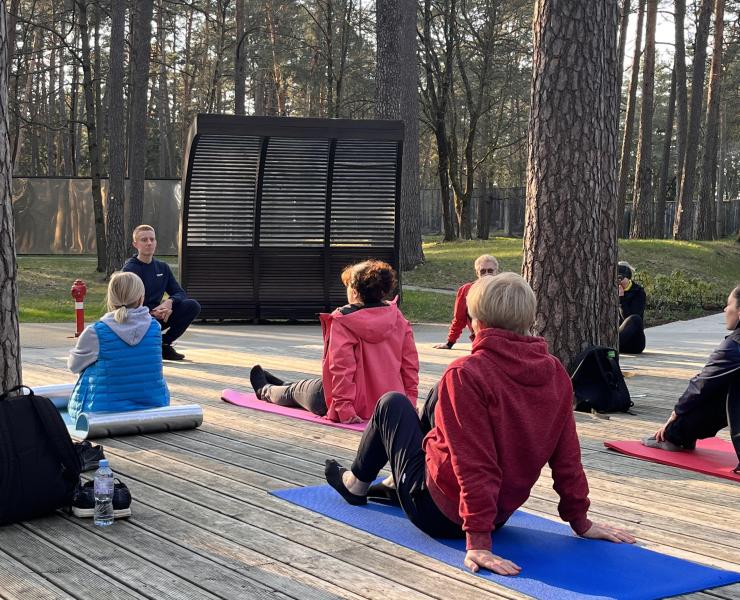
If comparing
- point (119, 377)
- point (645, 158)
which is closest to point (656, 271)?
point (645, 158)

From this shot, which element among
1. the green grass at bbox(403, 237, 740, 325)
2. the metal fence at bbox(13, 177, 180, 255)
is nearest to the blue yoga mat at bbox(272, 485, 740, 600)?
the green grass at bbox(403, 237, 740, 325)

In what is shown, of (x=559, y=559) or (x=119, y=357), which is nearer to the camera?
(x=559, y=559)

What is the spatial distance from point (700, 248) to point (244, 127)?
52.3 ft

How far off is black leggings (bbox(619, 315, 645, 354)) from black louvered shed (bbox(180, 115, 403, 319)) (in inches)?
172

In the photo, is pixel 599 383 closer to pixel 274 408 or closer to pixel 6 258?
pixel 274 408

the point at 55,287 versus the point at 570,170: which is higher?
the point at 570,170

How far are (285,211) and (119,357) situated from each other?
930cm

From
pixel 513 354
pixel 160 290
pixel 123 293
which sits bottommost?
pixel 160 290

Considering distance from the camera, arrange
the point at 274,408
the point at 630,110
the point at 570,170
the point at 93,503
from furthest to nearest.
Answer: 1. the point at 630,110
2. the point at 570,170
3. the point at 274,408
4. the point at 93,503

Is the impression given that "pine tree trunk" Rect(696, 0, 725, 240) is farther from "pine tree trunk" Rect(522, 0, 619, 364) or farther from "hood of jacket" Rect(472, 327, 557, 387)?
"hood of jacket" Rect(472, 327, 557, 387)

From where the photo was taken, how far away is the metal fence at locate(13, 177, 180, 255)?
116 feet

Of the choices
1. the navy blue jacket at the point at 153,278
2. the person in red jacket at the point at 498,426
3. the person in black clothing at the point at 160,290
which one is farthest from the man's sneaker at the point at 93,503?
the navy blue jacket at the point at 153,278

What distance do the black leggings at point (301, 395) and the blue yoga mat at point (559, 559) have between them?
2.76 metres

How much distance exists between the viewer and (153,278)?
36.9 feet
